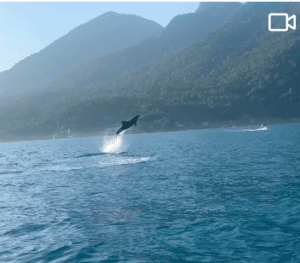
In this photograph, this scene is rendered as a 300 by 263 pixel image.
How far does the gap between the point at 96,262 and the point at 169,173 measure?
26.9 meters

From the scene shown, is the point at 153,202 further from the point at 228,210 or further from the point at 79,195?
the point at 79,195

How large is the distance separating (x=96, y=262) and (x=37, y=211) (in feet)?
37.7

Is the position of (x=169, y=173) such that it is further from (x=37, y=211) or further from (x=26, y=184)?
(x=37, y=211)

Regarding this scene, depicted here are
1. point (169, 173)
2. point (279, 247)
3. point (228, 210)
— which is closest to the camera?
point (279, 247)

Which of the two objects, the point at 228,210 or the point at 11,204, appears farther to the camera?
the point at 11,204

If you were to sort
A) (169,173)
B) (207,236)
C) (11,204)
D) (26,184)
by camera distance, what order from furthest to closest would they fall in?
(169,173) → (26,184) → (11,204) → (207,236)

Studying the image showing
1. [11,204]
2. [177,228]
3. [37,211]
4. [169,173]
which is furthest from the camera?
[169,173]

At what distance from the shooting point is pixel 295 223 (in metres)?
20.0

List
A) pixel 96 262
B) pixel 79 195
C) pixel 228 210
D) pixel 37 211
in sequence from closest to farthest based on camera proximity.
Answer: pixel 96 262
pixel 228 210
pixel 37 211
pixel 79 195

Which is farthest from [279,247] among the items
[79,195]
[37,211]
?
[79,195]

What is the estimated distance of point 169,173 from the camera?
42125 mm

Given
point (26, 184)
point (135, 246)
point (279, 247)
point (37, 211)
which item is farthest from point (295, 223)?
point (26, 184)

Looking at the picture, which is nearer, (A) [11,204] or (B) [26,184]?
(A) [11,204]

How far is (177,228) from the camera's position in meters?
19.8
